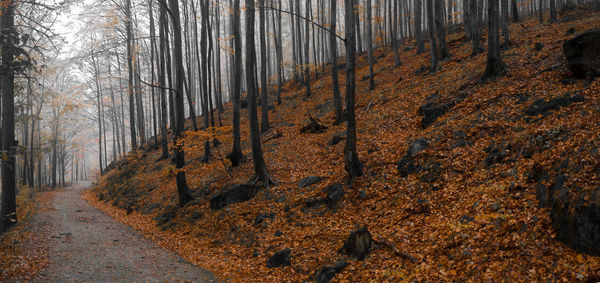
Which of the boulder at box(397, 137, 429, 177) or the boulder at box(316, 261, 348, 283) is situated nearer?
the boulder at box(316, 261, 348, 283)

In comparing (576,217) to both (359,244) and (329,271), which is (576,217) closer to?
(359,244)

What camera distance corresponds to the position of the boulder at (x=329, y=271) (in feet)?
17.2

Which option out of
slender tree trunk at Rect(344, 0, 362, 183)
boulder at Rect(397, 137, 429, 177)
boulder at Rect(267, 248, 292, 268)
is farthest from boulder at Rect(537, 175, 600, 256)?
boulder at Rect(267, 248, 292, 268)

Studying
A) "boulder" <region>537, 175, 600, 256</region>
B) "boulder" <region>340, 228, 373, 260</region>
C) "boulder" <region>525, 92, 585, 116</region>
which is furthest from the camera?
"boulder" <region>525, 92, 585, 116</region>

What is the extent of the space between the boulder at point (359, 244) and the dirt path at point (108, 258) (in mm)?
2972

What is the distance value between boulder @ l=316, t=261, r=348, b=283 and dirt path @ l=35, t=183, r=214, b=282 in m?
2.41

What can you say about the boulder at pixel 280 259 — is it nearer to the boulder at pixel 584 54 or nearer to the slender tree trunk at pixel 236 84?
the slender tree trunk at pixel 236 84

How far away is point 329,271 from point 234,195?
17.1 feet

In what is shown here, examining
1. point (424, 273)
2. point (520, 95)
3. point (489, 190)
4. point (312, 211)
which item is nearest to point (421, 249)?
point (424, 273)

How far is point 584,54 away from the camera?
718cm

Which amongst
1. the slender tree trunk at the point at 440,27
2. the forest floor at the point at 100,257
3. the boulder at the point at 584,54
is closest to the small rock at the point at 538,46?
the boulder at the point at 584,54

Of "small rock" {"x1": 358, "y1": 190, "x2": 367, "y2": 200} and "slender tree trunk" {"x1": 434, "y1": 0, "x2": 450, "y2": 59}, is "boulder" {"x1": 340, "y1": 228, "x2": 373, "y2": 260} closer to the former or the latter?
"small rock" {"x1": 358, "y1": 190, "x2": 367, "y2": 200}

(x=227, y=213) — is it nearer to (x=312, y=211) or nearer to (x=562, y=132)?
(x=312, y=211)

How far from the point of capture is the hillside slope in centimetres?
436
